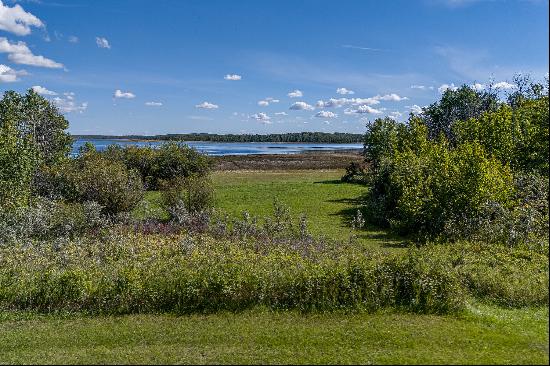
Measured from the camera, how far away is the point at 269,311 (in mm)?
9828

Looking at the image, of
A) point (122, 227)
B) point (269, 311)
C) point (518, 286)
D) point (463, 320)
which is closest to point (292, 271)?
point (269, 311)

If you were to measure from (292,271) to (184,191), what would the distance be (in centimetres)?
1502

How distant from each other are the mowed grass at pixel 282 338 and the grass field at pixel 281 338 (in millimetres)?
17

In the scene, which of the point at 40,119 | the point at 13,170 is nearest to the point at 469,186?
the point at 13,170

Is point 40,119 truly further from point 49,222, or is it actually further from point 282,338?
point 282,338

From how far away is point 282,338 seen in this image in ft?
27.3

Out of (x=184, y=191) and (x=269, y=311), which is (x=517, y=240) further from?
(x=184, y=191)

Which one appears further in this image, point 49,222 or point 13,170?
point 13,170

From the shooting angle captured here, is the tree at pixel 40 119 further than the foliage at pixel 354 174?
No

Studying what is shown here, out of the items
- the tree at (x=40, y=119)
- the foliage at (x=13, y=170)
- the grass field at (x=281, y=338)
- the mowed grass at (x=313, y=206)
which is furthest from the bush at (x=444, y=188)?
the tree at (x=40, y=119)

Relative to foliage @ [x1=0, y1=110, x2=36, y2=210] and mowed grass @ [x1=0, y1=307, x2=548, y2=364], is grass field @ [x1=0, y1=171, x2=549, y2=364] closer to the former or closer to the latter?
mowed grass @ [x1=0, y1=307, x2=548, y2=364]

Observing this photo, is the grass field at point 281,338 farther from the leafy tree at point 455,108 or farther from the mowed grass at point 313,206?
the leafy tree at point 455,108

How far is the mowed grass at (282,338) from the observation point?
23.8 feet

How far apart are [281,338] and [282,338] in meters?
0.02
